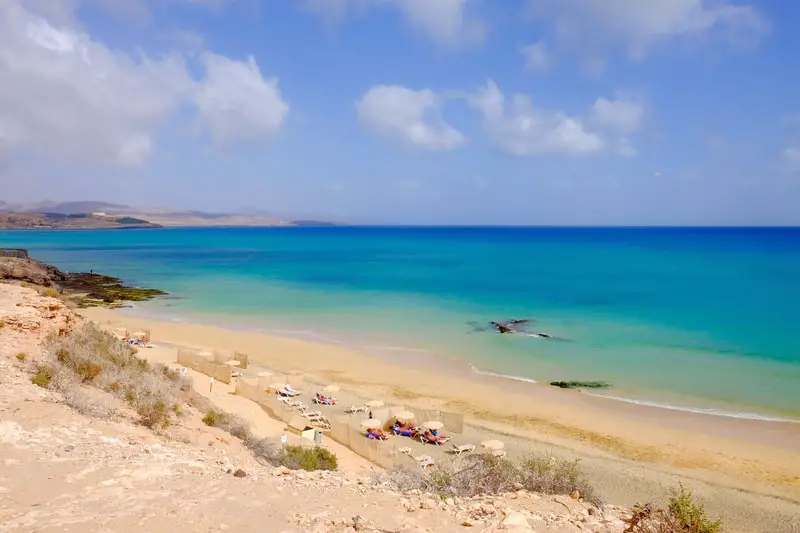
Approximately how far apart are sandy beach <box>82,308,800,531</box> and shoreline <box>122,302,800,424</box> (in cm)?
34

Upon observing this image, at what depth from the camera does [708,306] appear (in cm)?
3866

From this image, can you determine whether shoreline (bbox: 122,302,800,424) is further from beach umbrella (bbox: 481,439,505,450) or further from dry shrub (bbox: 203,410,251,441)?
dry shrub (bbox: 203,410,251,441)

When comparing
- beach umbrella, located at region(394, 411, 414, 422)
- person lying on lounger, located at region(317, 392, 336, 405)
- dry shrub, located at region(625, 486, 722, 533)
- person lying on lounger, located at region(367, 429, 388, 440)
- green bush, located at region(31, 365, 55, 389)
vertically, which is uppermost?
green bush, located at region(31, 365, 55, 389)

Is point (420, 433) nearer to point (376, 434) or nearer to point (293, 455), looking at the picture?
point (376, 434)

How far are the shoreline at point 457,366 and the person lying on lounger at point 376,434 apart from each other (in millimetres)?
7356

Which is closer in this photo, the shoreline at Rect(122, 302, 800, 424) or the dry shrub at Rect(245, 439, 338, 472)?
the dry shrub at Rect(245, 439, 338, 472)

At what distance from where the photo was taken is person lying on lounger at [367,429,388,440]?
1407 cm

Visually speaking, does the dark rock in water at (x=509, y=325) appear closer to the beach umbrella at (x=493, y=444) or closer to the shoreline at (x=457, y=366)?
the shoreline at (x=457, y=366)

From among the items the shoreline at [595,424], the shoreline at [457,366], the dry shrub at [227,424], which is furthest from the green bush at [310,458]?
the shoreline at [457,366]

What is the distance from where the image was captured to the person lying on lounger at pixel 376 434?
14070 mm

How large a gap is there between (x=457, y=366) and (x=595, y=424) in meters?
7.56

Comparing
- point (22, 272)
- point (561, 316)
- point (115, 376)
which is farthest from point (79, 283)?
point (561, 316)

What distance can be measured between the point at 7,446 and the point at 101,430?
1.34m

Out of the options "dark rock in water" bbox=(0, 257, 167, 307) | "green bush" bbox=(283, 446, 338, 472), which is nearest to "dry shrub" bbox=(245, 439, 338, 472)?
"green bush" bbox=(283, 446, 338, 472)
